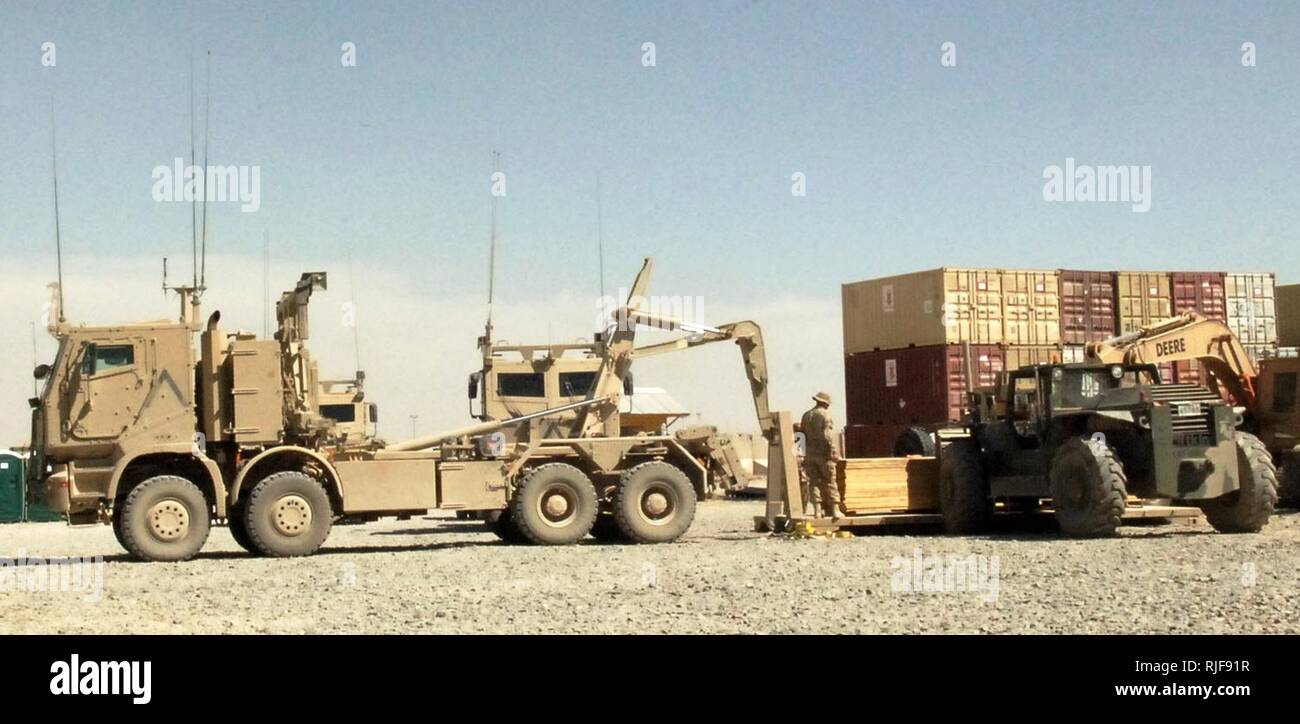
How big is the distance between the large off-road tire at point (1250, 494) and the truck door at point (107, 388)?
12.9m

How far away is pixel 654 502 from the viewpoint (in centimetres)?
1812

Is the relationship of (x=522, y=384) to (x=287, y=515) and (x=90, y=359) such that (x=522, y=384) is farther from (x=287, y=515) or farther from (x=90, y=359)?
(x=90, y=359)

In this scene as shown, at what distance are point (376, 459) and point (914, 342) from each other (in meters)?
14.5

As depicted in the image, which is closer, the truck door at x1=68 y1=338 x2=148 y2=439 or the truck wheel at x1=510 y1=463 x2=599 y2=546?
the truck door at x1=68 y1=338 x2=148 y2=439

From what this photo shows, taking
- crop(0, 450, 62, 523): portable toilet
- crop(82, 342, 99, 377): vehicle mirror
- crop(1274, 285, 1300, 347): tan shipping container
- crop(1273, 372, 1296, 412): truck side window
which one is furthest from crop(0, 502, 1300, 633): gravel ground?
crop(1274, 285, 1300, 347): tan shipping container

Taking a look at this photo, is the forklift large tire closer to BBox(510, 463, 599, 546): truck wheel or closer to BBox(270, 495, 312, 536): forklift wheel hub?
BBox(510, 463, 599, 546): truck wheel

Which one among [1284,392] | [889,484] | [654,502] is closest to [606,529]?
[654,502]

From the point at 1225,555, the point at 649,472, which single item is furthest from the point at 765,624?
the point at 649,472

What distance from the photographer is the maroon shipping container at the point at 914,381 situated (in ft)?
91.1

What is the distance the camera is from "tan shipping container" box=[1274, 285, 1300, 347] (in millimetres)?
33750

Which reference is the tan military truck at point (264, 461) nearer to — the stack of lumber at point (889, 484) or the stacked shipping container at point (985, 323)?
the stack of lumber at point (889, 484)

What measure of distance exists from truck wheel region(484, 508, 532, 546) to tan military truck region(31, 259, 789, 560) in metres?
0.04

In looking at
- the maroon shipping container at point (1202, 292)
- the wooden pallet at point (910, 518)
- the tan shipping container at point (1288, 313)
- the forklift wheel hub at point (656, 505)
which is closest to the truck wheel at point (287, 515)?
the forklift wheel hub at point (656, 505)

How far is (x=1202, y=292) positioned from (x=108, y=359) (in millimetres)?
22162
